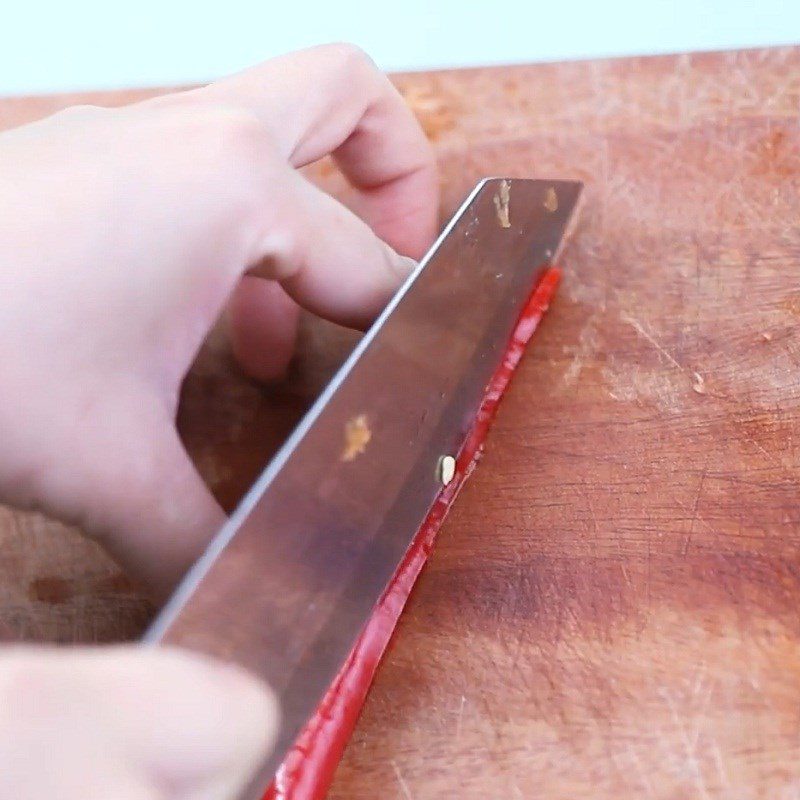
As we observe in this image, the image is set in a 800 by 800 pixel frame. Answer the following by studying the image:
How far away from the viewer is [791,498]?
0.76 m

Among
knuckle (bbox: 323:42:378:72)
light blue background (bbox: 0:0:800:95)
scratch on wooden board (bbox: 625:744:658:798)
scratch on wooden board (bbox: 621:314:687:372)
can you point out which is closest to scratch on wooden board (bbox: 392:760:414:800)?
scratch on wooden board (bbox: 625:744:658:798)

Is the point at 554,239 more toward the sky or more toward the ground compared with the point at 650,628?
more toward the sky

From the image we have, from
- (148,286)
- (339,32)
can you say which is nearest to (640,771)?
(148,286)

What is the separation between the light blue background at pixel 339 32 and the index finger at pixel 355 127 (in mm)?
365

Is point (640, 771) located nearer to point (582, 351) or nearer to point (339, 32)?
point (582, 351)

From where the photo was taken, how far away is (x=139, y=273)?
628 millimetres

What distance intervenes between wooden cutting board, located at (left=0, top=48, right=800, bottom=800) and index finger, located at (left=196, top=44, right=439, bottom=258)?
90 mm

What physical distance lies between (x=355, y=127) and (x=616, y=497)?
0.45 meters

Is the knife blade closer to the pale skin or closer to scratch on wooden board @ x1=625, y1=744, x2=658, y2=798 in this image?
the pale skin

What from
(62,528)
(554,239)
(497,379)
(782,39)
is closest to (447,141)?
(554,239)

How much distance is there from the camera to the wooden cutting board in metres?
0.67

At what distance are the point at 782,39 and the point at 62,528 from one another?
3.53 ft

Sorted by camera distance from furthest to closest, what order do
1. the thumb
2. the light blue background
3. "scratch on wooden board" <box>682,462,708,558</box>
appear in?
the light blue background, "scratch on wooden board" <box>682,462,708,558</box>, the thumb

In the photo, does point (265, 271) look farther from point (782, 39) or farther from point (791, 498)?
point (782, 39)
